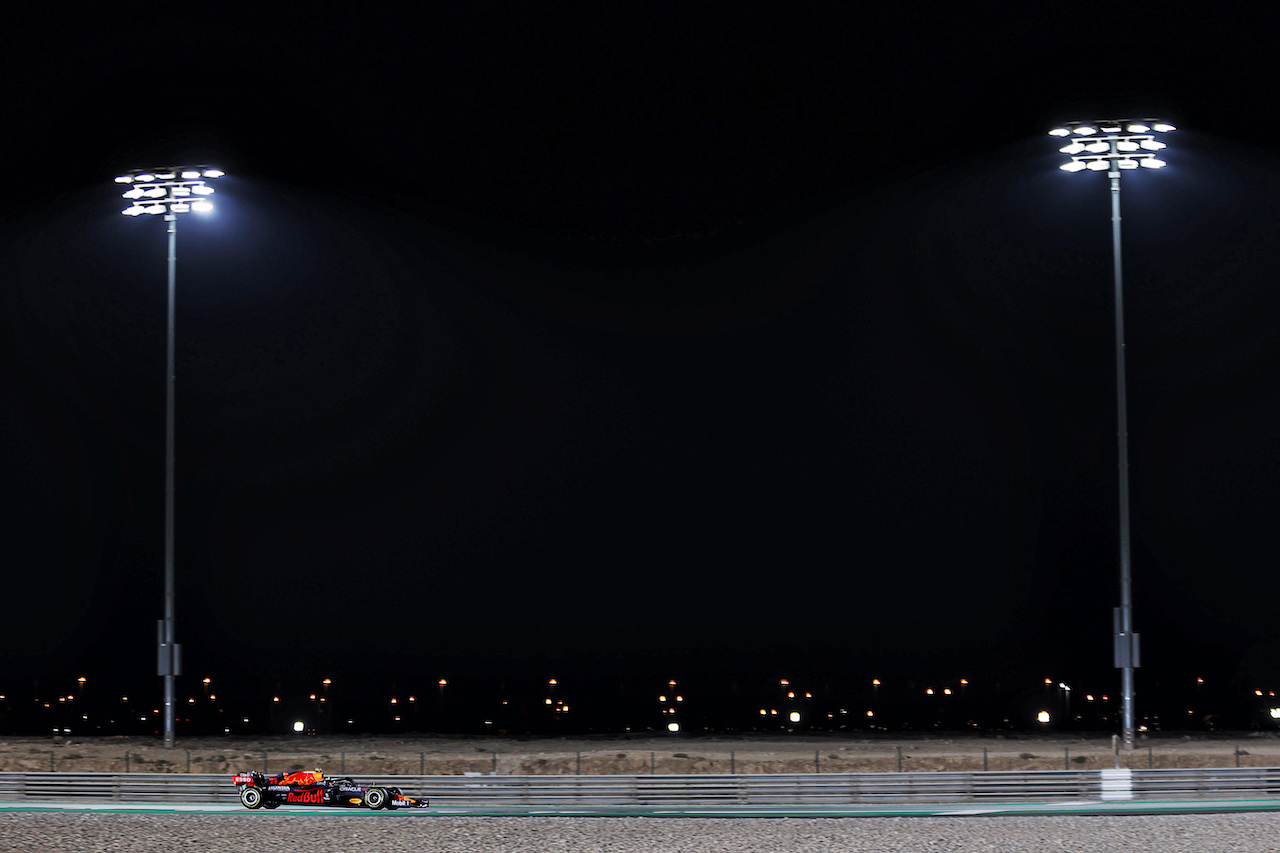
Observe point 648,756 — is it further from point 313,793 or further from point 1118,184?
point 1118,184

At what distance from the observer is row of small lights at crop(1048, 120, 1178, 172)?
2509cm

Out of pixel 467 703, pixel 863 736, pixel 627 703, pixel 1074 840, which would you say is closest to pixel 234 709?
pixel 467 703

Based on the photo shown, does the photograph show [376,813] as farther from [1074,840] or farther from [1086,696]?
[1086,696]

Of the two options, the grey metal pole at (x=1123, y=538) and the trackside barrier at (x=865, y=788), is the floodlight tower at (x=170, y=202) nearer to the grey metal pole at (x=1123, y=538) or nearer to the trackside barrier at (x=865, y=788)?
the trackside barrier at (x=865, y=788)

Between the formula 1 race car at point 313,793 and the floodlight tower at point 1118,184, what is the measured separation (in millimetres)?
11679

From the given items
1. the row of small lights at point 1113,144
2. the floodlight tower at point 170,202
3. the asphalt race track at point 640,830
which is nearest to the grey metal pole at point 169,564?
the floodlight tower at point 170,202

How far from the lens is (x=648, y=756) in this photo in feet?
74.8

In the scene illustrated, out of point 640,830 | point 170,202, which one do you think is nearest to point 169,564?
point 170,202

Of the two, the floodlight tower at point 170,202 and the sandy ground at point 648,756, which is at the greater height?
the floodlight tower at point 170,202

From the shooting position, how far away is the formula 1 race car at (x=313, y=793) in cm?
1928

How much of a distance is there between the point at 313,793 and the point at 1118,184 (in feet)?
52.2

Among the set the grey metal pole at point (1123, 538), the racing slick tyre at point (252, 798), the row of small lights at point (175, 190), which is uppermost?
the row of small lights at point (175, 190)

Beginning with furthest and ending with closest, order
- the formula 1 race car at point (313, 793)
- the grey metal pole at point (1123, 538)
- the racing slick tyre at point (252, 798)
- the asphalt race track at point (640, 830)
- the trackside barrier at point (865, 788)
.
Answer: the grey metal pole at point (1123, 538) → the trackside barrier at point (865, 788) → the racing slick tyre at point (252, 798) → the formula 1 race car at point (313, 793) → the asphalt race track at point (640, 830)

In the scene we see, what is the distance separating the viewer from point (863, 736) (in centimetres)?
2688
